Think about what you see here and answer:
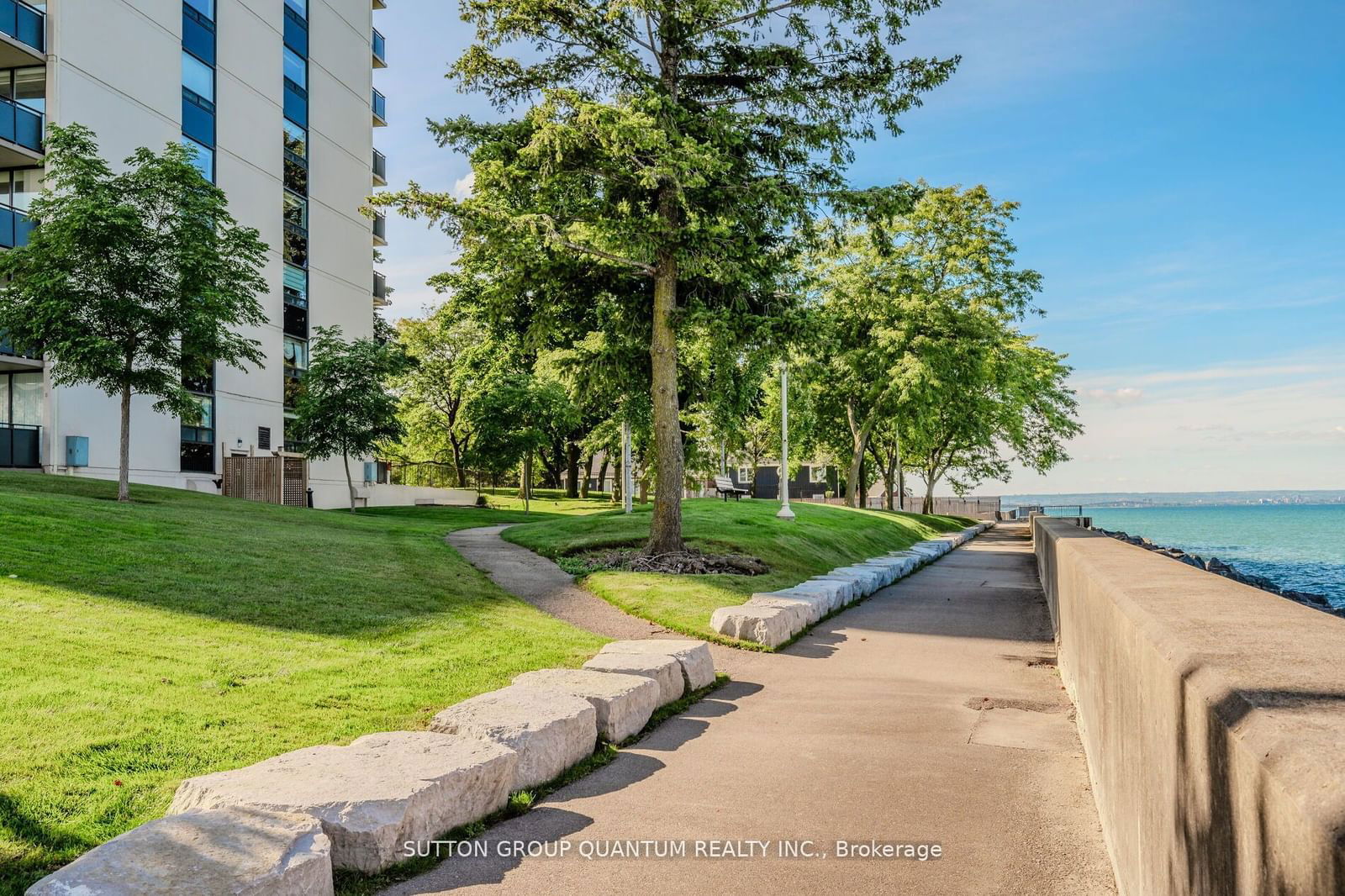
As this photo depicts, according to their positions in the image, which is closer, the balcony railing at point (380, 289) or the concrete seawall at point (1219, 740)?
the concrete seawall at point (1219, 740)

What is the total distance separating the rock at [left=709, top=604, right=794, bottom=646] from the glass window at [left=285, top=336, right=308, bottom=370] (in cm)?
2951

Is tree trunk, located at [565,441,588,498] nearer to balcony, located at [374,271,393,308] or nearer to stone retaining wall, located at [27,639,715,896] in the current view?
balcony, located at [374,271,393,308]

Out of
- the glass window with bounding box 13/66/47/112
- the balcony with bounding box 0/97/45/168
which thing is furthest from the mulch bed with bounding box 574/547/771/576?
the glass window with bounding box 13/66/47/112

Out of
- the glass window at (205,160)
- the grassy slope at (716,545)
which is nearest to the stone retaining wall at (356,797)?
the grassy slope at (716,545)

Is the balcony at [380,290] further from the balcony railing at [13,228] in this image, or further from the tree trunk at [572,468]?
the balcony railing at [13,228]

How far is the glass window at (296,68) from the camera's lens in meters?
35.5

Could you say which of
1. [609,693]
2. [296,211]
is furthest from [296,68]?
[609,693]

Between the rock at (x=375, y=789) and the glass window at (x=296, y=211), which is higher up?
the glass window at (x=296, y=211)

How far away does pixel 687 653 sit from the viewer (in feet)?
26.7

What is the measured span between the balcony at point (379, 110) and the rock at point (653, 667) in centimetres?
4340

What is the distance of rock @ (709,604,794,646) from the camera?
10.5 m

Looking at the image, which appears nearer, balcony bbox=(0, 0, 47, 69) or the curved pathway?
the curved pathway

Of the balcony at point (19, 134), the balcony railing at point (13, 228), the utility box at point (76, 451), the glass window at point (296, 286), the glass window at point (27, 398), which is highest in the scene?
the balcony at point (19, 134)

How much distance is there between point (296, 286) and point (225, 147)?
6182mm
